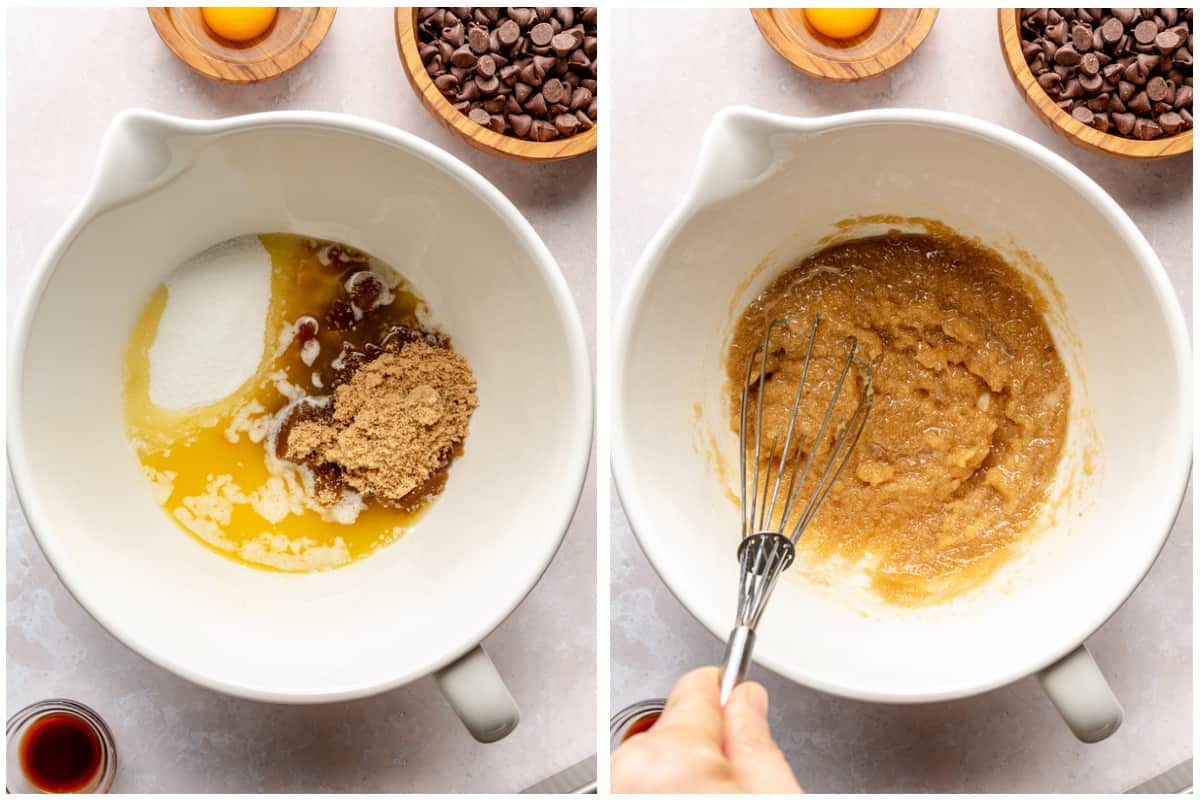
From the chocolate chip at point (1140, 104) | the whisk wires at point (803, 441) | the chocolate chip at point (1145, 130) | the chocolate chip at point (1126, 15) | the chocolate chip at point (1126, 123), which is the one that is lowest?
the whisk wires at point (803, 441)

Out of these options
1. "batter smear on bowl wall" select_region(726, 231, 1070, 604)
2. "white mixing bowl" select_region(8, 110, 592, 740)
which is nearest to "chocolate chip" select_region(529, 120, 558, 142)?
"white mixing bowl" select_region(8, 110, 592, 740)

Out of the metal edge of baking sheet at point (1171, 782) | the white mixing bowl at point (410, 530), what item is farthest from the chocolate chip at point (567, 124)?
the metal edge of baking sheet at point (1171, 782)

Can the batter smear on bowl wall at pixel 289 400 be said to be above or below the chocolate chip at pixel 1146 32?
below

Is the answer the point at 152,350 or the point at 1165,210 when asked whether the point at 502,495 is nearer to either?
the point at 152,350

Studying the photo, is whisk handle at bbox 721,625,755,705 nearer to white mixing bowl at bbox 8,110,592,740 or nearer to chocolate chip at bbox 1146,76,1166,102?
white mixing bowl at bbox 8,110,592,740

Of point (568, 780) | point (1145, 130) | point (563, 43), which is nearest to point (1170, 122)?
point (1145, 130)

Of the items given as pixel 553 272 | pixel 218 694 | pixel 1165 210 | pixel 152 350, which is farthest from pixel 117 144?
pixel 1165 210

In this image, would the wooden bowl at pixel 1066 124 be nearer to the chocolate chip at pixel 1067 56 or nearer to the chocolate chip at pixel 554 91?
the chocolate chip at pixel 1067 56
